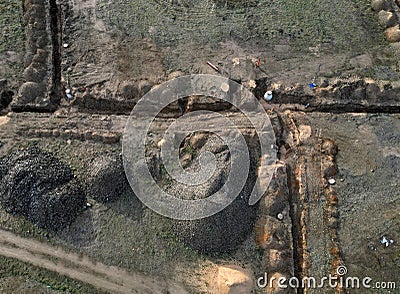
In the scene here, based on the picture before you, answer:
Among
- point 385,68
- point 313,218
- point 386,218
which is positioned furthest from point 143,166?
point 385,68

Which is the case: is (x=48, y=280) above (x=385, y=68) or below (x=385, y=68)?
below

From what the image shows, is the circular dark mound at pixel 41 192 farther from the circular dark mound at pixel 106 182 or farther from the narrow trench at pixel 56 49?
the narrow trench at pixel 56 49

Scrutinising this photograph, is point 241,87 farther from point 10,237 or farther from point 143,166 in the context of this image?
point 10,237

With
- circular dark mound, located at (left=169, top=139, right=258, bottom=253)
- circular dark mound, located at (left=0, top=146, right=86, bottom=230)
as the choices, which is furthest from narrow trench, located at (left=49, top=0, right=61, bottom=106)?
circular dark mound, located at (left=169, top=139, right=258, bottom=253)

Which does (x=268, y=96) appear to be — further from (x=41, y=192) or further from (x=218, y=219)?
(x=41, y=192)

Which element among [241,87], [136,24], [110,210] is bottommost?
[110,210]

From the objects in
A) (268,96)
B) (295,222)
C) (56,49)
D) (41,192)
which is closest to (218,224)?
(295,222)

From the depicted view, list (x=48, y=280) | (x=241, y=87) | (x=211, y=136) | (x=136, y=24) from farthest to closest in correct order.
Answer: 1. (x=136, y=24)
2. (x=241, y=87)
3. (x=211, y=136)
4. (x=48, y=280)
